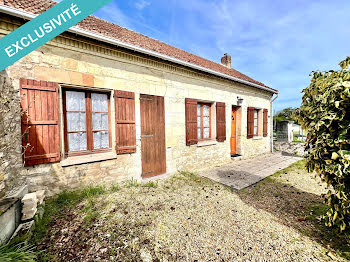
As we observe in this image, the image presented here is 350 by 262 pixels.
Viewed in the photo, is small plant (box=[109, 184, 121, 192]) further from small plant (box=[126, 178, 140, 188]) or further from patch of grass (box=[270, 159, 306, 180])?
patch of grass (box=[270, 159, 306, 180])

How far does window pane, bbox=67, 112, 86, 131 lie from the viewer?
3383mm

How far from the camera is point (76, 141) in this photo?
3.46 meters

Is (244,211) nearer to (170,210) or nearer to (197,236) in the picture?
(197,236)

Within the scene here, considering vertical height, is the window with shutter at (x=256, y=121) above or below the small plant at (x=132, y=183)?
above

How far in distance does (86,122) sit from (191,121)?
3.16m

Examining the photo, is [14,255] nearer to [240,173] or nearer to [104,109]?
[104,109]

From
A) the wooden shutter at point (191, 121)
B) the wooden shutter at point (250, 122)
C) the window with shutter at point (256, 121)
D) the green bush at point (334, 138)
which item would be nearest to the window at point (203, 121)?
the wooden shutter at point (191, 121)

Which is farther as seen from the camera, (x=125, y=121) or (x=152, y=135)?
(x=152, y=135)

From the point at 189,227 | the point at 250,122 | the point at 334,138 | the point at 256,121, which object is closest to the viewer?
the point at 334,138

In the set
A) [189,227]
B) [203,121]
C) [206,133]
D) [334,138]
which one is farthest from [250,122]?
[189,227]

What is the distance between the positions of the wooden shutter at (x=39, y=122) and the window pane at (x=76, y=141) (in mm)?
309

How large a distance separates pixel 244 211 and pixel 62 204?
3.62 metres

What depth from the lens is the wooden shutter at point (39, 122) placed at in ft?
9.21

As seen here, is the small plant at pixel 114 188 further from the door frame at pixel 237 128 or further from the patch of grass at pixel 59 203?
the door frame at pixel 237 128
